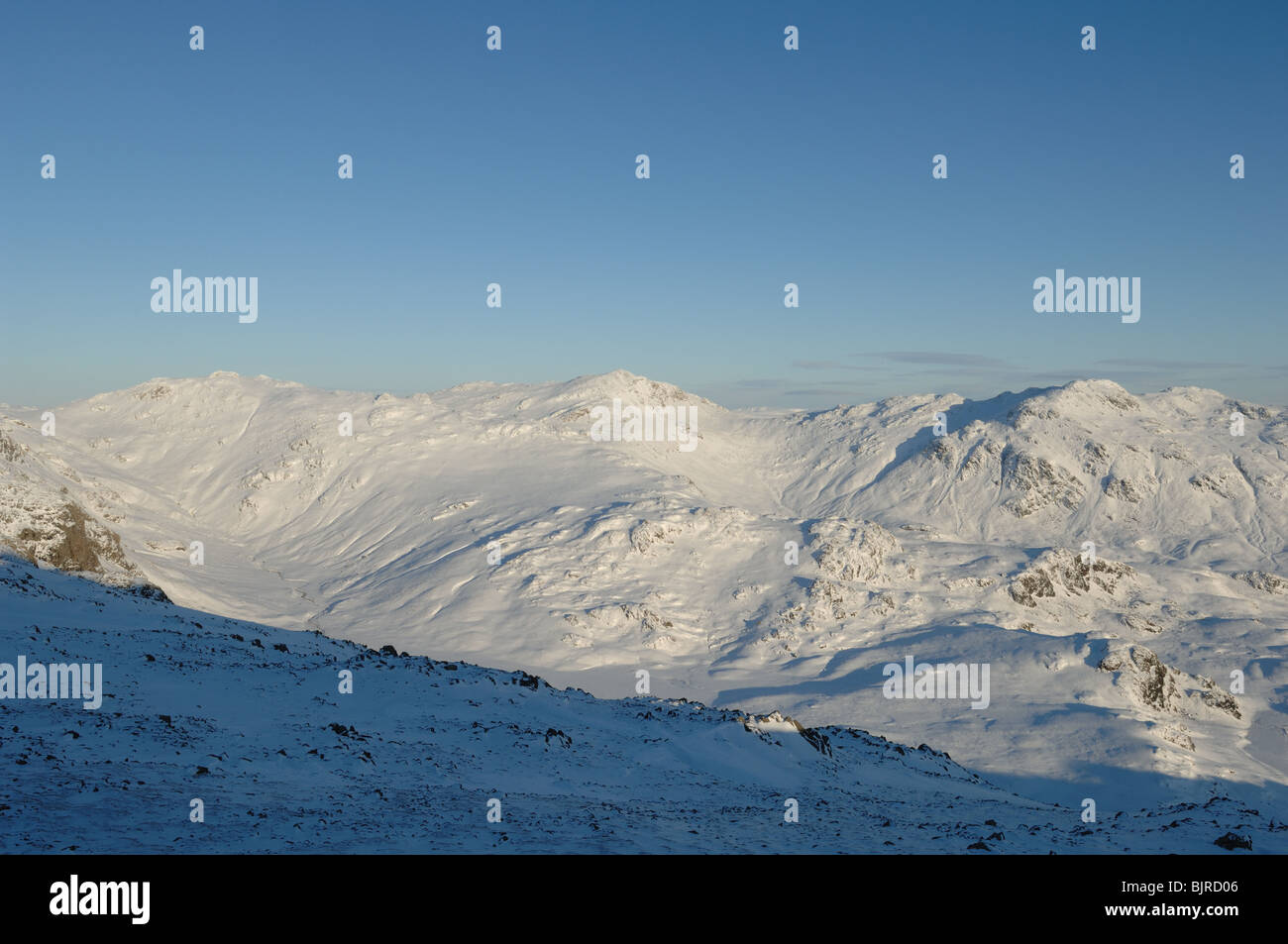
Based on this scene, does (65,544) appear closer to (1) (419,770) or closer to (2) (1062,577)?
(1) (419,770)

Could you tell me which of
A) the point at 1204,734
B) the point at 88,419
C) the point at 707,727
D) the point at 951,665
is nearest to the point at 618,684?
the point at 951,665

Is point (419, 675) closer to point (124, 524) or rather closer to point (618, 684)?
point (618, 684)

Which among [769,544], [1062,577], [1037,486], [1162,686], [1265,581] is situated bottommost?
[1162,686]

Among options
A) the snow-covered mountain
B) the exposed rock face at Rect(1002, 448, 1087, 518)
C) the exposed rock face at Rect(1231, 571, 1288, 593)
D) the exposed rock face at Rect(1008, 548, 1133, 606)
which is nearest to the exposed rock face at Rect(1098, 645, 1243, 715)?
the snow-covered mountain

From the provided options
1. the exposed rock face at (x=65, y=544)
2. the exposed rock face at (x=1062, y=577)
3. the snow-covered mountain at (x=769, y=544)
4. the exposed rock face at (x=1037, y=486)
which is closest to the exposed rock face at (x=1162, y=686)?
the snow-covered mountain at (x=769, y=544)

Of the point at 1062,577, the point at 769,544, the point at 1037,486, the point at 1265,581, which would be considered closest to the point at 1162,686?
the point at 1062,577

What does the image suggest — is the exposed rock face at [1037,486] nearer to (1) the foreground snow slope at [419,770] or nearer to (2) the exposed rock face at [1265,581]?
(2) the exposed rock face at [1265,581]
